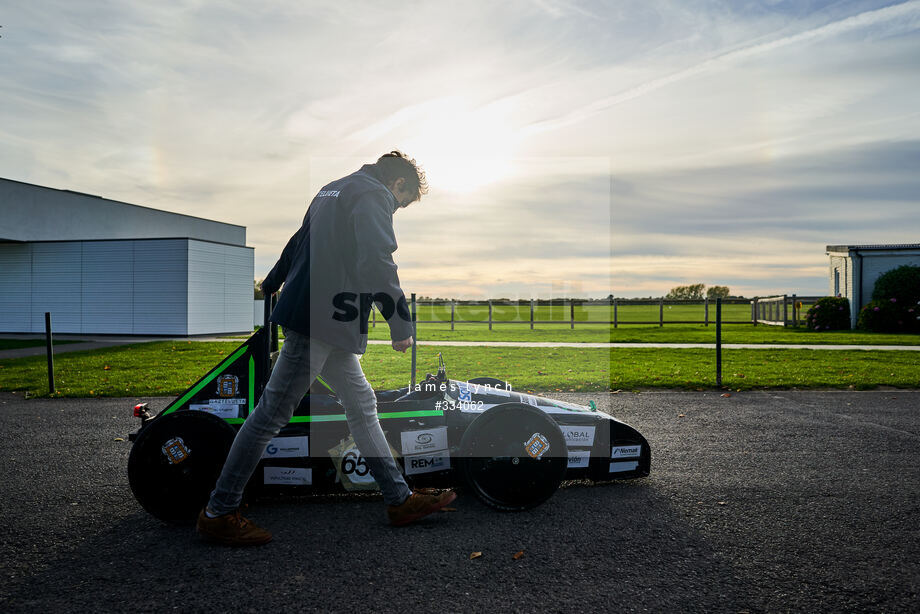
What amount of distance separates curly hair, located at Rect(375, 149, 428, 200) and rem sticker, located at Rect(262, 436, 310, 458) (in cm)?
157

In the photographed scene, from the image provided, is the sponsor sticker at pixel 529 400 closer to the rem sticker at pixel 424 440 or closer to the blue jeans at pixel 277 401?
the rem sticker at pixel 424 440

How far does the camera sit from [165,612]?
2.33 meters

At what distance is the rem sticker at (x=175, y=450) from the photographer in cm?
336

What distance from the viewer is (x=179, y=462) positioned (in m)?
3.36

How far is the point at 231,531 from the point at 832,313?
83.5 feet

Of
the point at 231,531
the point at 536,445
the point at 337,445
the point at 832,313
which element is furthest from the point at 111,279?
the point at 832,313

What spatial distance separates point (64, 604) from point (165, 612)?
1.41 ft

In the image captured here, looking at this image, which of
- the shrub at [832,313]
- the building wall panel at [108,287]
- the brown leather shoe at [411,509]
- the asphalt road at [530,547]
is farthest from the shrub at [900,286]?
the building wall panel at [108,287]

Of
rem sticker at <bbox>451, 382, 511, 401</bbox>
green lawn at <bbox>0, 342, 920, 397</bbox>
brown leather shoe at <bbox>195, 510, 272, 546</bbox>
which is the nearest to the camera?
brown leather shoe at <bbox>195, 510, 272, 546</bbox>

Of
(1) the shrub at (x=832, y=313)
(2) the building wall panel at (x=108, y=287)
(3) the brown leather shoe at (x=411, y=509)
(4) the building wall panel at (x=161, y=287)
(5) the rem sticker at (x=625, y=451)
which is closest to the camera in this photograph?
(3) the brown leather shoe at (x=411, y=509)

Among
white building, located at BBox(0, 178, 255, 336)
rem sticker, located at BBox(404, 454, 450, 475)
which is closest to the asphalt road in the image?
rem sticker, located at BBox(404, 454, 450, 475)

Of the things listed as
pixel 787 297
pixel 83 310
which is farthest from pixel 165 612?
pixel 787 297

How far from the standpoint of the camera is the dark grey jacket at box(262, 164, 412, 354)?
297 centimetres

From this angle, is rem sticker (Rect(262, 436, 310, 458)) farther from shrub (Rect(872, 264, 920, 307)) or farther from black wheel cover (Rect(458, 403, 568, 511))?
shrub (Rect(872, 264, 920, 307))
